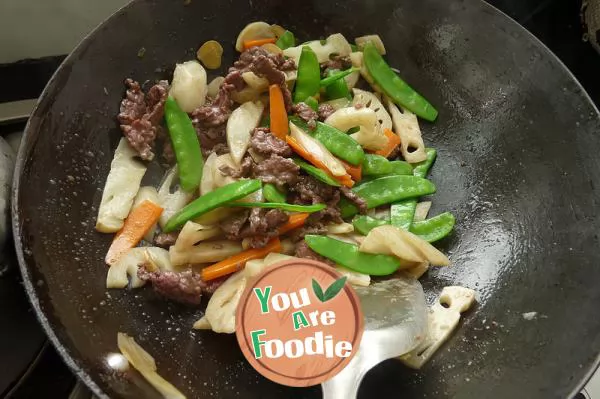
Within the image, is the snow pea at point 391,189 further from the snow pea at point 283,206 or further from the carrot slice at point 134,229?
the carrot slice at point 134,229

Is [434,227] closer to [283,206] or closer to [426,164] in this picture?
[426,164]

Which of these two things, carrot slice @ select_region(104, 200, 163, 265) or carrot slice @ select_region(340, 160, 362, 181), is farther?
carrot slice @ select_region(340, 160, 362, 181)

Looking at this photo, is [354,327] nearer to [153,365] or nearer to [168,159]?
[153,365]

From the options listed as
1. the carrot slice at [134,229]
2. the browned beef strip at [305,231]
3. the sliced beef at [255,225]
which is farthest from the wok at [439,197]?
the browned beef strip at [305,231]

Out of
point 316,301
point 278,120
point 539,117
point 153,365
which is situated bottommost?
point 153,365

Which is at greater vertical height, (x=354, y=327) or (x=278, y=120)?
(x=278, y=120)

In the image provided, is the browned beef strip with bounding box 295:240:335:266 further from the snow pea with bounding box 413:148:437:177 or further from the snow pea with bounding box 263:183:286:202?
the snow pea with bounding box 413:148:437:177

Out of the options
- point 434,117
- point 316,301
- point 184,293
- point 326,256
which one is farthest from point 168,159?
point 434,117

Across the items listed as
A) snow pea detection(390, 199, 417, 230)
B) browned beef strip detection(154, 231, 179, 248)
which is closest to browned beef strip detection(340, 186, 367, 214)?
snow pea detection(390, 199, 417, 230)
